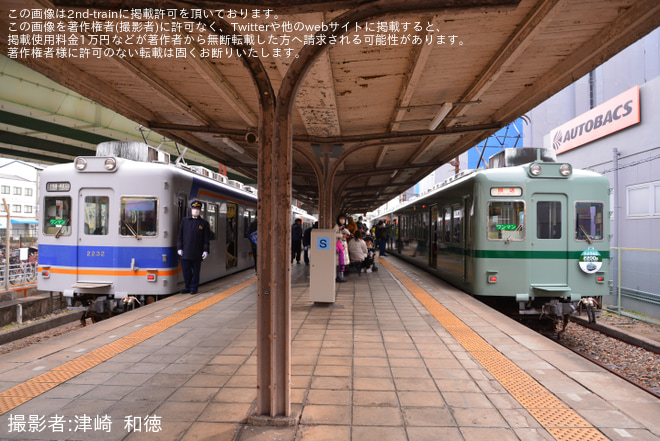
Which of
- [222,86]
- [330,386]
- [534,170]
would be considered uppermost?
[222,86]

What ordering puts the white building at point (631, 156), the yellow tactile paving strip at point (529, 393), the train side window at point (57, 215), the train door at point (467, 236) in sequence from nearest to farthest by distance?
the yellow tactile paving strip at point (529, 393) < the train side window at point (57, 215) < the train door at point (467, 236) < the white building at point (631, 156)

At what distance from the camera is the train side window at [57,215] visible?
23.6ft

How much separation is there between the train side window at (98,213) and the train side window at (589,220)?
8.02 metres

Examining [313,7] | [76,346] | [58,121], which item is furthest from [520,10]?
[58,121]

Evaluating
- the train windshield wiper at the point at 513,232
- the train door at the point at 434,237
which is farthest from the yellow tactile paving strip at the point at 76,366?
the train door at the point at 434,237

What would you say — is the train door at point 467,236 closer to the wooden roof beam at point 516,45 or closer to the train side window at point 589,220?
the train side window at point 589,220

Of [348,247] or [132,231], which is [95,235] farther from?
[348,247]

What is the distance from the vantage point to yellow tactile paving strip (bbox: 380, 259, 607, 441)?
2.90 m

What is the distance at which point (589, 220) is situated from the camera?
283 inches

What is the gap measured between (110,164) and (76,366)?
4067 mm

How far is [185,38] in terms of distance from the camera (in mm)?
4293

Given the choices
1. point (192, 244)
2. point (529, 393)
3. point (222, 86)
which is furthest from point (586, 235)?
point (192, 244)

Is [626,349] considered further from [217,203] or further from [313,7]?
[217,203]

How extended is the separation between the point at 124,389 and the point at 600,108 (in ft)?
52.0
